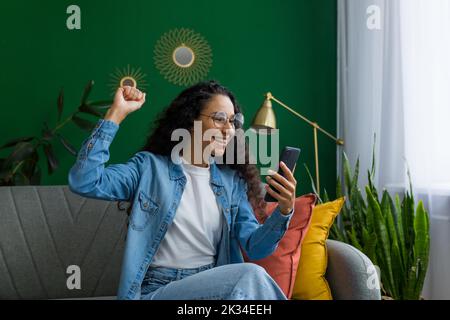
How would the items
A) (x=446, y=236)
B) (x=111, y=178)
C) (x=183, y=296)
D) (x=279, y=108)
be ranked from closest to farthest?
1. (x=183, y=296)
2. (x=111, y=178)
3. (x=446, y=236)
4. (x=279, y=108)

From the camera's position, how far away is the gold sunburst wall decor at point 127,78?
10.8 feet

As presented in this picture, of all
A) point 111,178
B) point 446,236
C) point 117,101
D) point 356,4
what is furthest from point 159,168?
point 356,4

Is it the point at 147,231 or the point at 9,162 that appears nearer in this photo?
the point at 147,231

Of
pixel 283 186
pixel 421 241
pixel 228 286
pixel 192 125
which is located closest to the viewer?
pixel 228 286

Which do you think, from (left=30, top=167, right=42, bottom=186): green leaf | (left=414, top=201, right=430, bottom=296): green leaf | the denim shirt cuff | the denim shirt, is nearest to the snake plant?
(left=414, top=201, right=430, bottom=296): green leaf

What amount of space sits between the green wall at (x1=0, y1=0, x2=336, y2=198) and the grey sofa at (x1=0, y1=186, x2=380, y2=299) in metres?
1.10

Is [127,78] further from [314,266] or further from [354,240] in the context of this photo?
[314,266]

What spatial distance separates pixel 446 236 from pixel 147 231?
153 centimetres

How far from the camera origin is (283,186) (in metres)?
1.60

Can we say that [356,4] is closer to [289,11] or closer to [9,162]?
[289,11]

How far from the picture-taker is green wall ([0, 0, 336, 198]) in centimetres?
324

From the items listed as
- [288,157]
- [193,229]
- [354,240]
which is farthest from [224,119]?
[354,240]

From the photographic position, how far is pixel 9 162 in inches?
106

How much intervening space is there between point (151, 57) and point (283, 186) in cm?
196
